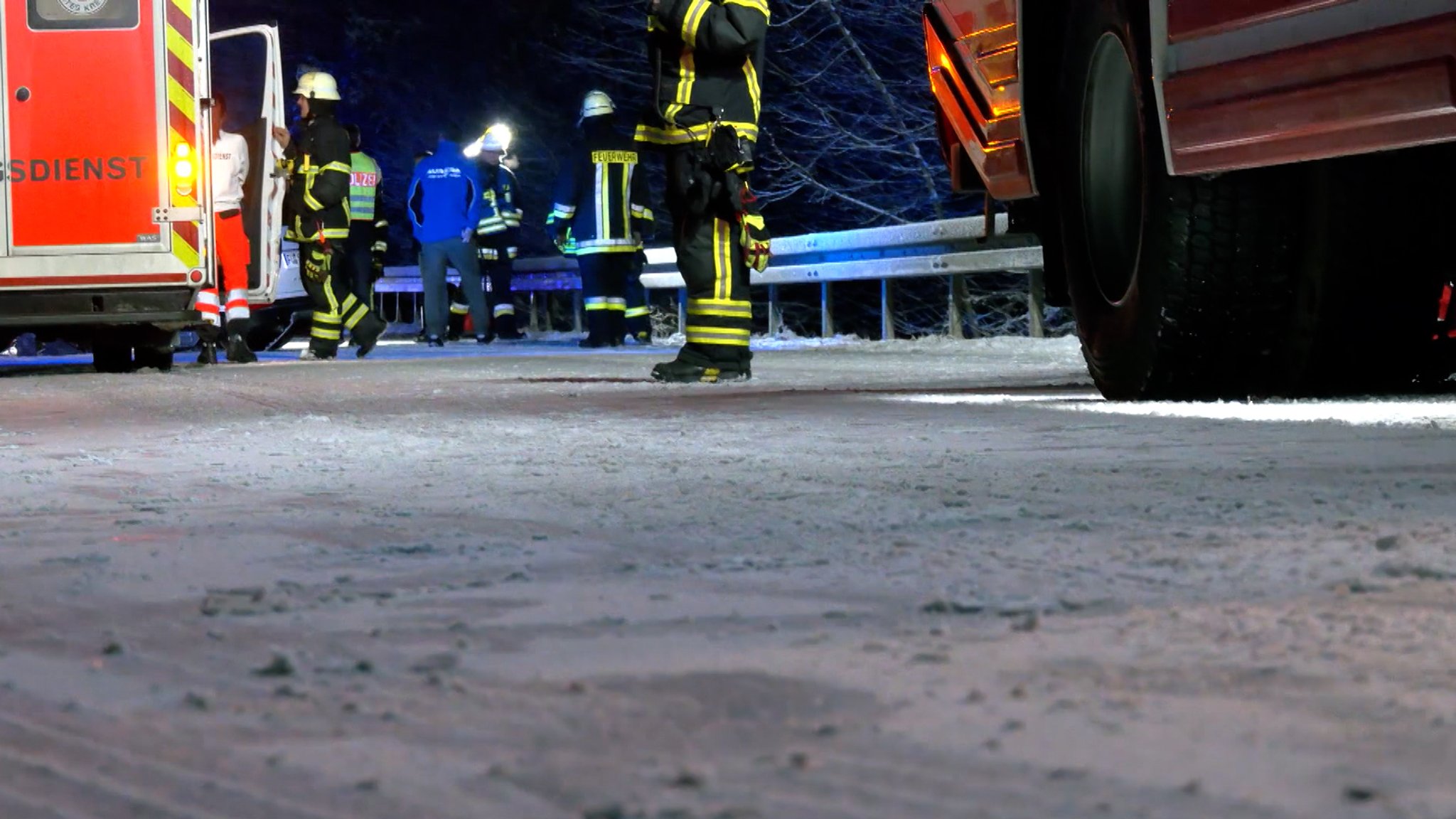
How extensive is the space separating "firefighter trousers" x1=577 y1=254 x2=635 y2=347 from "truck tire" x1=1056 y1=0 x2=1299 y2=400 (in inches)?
405

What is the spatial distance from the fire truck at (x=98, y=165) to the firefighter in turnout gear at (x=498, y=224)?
310 inches

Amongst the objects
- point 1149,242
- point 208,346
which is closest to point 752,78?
point 1149,242

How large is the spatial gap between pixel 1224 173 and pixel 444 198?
1380 cm

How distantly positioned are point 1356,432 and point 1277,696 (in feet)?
11.2

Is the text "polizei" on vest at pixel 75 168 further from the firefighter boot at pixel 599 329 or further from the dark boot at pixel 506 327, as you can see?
the dark boot at pixel 506 327

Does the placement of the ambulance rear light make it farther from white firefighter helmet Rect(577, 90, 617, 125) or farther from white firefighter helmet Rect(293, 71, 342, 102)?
white firefighter helmet Rect(577, 90, 617, 125)

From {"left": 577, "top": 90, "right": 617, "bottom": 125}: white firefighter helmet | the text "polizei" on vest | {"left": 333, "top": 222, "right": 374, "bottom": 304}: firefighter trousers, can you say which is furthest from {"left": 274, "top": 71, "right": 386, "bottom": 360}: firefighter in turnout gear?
the text "polizei" on vest

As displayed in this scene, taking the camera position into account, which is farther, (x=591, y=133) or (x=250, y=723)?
(x=591, y=133)

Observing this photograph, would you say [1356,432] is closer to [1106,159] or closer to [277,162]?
[1106,159]

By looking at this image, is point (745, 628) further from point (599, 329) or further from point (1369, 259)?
point (599, 329)

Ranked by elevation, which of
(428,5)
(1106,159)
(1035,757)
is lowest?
(1035,757)

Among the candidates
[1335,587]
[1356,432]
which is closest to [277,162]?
[1356,432]

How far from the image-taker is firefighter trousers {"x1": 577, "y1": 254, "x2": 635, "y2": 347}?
676 inches

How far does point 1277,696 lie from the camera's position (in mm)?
2178
